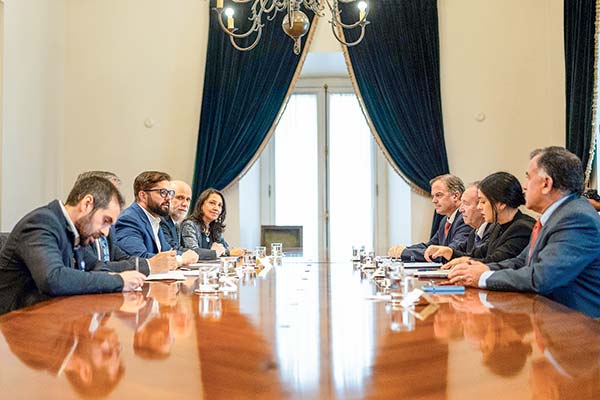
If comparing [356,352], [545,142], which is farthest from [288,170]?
[356,352]

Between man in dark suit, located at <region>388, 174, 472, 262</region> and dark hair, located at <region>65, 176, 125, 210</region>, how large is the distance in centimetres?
224

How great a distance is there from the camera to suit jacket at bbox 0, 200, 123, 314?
237 centimetres

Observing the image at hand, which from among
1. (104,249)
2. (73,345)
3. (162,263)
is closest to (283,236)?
(104,249)

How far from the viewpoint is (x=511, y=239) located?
124 inches

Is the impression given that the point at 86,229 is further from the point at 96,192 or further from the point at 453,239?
the point at 453,239

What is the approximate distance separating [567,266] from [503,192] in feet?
2.90

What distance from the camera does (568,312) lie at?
6.54ft

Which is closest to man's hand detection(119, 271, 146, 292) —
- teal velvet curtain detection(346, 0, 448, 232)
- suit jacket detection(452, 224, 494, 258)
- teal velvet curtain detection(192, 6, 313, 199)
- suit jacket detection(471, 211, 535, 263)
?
suit jacket detection(471, 211, 535, 263)

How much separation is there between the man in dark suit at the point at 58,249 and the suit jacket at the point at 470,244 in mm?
2002

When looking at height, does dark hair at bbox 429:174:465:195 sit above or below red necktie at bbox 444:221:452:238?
above

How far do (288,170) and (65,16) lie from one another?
281cm

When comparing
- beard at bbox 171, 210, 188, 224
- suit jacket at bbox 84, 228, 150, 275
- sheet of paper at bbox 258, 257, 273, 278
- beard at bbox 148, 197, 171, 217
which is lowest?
sheet of paper at bbox 258, 257, 273, 278

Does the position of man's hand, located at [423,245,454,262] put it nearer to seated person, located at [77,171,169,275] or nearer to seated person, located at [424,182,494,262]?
seated person, located at [424,182,494,262]

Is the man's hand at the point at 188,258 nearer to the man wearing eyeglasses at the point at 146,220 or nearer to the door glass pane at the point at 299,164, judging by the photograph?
the man wearing eyeglasses at the point at 146,220
